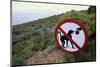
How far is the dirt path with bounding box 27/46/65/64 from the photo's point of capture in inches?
100

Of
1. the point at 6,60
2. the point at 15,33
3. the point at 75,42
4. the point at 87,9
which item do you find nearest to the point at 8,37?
the point at 15,33

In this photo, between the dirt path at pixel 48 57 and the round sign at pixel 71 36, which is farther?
the round sign at pixel 71 36

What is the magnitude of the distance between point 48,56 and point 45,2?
2.20ft

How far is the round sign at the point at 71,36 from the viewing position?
8.72 ft

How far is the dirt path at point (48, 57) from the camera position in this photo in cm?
254

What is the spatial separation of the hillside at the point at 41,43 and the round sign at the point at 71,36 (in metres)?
0.05

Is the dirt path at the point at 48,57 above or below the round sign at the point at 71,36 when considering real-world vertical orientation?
below

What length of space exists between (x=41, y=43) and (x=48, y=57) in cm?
20

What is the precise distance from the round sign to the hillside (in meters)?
0.05

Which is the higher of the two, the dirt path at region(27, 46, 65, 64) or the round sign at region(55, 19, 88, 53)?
the round sign at region(55, 19, 88, 53)

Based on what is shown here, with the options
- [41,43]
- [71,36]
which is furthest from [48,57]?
[71,36]

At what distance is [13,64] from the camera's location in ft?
8.00

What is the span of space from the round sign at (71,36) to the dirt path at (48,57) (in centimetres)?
9

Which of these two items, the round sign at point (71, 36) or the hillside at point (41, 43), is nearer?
the hillside at point (41, 43)
